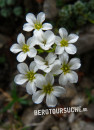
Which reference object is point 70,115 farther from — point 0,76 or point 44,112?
point 0,76

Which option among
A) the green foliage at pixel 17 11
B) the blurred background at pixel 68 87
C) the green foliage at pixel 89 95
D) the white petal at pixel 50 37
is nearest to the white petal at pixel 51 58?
the white petal at pixel 50 37

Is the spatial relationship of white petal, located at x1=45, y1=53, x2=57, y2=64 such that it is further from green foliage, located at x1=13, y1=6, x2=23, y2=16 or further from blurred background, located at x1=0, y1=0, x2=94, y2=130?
green foliage, located at x1=13, y1=6, x2=23, y2=16

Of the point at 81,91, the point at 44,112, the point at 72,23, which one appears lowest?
the point at 44,112

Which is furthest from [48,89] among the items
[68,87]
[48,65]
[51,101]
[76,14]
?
[76,14]

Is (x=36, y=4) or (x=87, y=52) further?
(x=36, y=4)

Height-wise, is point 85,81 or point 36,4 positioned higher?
point 36,4

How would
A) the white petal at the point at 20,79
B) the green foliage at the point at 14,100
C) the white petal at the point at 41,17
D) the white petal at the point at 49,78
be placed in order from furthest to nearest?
1. the green foliage at the point at 14,100
2. the white petal at the point at 41,17
3. the white petal at the point at 20,79
4. the white petal at the point at 49,78

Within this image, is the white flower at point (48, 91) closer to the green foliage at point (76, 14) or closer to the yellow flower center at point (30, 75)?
the yellow flower center at point (30, 75)

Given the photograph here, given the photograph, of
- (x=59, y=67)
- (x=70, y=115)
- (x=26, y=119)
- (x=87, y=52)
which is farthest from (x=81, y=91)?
(x=59, y=67)
